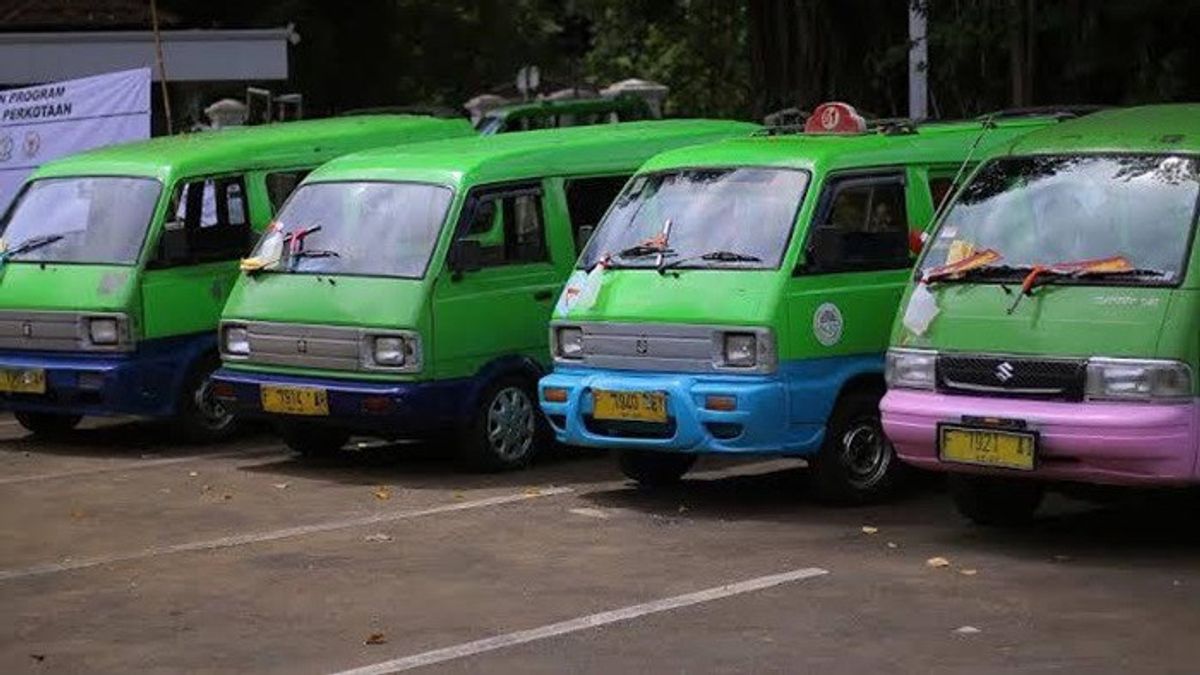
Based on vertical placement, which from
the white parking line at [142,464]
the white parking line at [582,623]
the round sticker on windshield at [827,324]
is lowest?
the white parking line at [142,464]

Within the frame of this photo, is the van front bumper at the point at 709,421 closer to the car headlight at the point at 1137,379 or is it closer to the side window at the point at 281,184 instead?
the car headlight at the point at 1137,379

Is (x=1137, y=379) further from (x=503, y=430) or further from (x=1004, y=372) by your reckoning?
(x=503, y=430)

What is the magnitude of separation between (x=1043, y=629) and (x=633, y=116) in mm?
14922

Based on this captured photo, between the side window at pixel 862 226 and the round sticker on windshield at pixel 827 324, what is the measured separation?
224 mm

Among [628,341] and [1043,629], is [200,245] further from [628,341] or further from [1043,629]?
[1043,629]

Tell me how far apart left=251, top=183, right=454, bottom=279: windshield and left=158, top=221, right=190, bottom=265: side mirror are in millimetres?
945

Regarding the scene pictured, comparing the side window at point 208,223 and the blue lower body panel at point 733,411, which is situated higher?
the side window at point 208,223

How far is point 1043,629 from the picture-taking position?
9656mm

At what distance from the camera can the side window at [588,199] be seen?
15070mm

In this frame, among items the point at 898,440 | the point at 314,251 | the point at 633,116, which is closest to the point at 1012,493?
the point at 898,440

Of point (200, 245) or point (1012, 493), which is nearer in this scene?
point (1012, 493)

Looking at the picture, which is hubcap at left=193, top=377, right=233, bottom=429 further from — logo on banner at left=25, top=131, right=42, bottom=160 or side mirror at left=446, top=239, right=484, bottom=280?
logo on banner at left=25, top=131, right=42, bottom=160

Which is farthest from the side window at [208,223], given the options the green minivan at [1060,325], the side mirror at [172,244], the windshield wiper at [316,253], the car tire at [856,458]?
the green minivan at [1060,325]

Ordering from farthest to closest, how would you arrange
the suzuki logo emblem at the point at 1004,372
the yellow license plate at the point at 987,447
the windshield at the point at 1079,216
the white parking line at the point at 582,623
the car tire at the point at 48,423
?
the car tire at the point at 48,423 < the windshield at the point at 1079,216 < the suzuki logo emblem at the point at 1004,372 < the yellow license plate at the point at 987,447 < the white parking line at the point at 582,623
